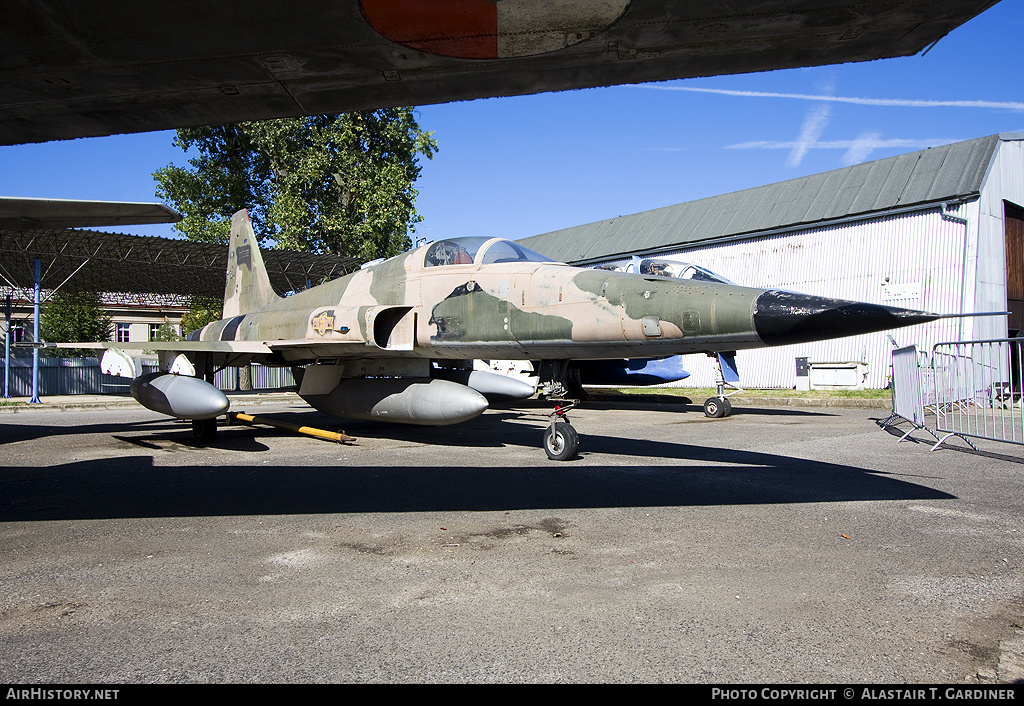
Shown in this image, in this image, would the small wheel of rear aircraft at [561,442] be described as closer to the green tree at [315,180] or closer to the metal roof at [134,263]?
the metal roof at [134,263]

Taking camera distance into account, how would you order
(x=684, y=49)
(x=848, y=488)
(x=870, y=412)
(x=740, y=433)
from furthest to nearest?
(x=870, y=412)
(x=740, y=433)
(x=848, y=488)
(x=684, y=49)

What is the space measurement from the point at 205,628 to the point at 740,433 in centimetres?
932

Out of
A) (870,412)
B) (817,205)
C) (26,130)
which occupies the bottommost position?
(870,412)

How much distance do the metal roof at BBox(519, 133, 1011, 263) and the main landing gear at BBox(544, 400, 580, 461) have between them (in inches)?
768

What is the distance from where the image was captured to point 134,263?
27812 mm

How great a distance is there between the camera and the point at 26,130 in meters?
4.46

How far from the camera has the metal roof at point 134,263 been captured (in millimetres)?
23672

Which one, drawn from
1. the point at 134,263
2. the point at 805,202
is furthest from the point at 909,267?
the point at 134,263

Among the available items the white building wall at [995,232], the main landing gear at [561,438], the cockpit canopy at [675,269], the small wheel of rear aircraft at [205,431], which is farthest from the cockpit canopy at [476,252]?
the white building wall at [995,232]

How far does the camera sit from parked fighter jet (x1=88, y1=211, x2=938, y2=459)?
5.40 meters

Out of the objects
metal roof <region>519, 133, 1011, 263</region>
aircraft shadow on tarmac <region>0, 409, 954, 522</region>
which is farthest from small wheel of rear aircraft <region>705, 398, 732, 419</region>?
metal roof <region>519, 133, 1011, 263</region>

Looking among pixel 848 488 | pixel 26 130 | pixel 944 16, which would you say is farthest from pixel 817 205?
pixel 26 130
